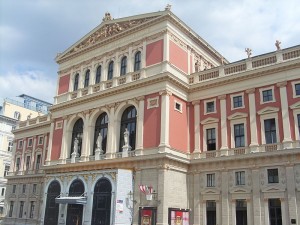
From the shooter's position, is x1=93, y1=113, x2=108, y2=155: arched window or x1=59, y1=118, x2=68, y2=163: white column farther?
x1=59, y1=118, x2=68, y2=163: white column

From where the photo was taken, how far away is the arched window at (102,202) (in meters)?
33.5

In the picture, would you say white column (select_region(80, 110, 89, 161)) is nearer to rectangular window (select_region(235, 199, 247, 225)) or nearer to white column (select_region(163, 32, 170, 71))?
white column (select_region(163, 32, 170, 71))

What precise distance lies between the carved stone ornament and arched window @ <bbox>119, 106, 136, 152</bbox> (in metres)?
9.63

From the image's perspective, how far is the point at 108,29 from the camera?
42.2 metres

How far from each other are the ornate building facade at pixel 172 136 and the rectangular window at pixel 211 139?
0.33ft

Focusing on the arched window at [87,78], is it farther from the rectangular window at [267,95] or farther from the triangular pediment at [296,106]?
the triangular pediment at [296,106]

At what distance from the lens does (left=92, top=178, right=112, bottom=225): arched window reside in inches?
1320

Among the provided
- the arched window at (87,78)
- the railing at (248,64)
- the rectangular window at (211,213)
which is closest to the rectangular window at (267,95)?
the railing at (248,64)

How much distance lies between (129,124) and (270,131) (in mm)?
14413

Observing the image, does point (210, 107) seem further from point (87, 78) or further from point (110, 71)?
point (87, 78)

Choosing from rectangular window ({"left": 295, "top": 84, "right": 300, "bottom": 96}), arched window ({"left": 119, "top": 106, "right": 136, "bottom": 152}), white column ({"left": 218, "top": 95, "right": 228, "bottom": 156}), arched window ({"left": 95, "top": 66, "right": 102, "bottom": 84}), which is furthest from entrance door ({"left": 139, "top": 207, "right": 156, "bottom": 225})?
arched window ({"left": 95, "top": 66, "right": 102, "bottom": 84})

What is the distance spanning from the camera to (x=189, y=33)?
39.4m

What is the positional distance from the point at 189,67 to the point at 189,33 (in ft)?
12.8

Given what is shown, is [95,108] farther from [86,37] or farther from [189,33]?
[189,33]
